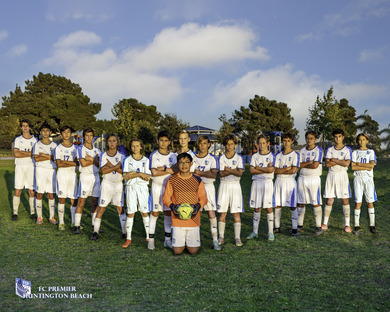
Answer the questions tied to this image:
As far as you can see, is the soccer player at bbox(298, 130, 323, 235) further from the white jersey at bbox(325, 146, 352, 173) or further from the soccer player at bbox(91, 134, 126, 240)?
the soccer player at bbox(91, 134, 126, 240)

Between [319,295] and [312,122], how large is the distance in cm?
3360

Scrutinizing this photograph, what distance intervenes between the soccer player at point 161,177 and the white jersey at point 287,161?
239 centimetres

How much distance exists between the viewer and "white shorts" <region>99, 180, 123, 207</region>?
696 centimetres

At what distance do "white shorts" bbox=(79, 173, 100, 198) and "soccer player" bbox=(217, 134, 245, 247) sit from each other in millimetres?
2860

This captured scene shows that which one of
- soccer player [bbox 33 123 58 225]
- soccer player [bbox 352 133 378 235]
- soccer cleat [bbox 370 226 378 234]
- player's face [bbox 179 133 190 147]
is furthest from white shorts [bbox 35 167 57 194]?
soccer cleat [bbox 370 226 378 234]

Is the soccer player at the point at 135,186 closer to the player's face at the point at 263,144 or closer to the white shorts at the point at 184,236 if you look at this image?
the white shorts at the point at 184,236

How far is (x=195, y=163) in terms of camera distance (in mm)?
6586

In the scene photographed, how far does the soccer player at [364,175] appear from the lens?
7.66 metres

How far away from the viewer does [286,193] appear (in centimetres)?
733

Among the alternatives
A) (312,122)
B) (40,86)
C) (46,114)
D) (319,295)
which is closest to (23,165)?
(319,295)

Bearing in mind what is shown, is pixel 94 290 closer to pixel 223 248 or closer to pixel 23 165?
pixel 223 248

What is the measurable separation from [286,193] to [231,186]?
4.70ft

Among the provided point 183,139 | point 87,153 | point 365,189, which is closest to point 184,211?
point 183,139

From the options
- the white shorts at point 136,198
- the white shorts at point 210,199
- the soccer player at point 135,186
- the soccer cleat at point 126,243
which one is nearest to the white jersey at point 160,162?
the soccer player at point 135,186
